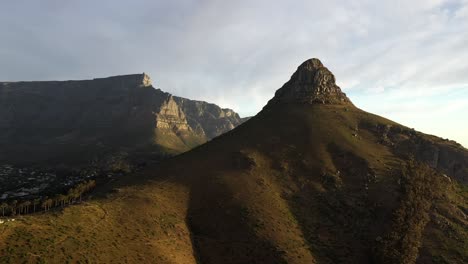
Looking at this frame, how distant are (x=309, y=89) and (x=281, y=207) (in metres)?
90.7

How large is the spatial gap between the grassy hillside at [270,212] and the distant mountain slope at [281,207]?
1.20 ft

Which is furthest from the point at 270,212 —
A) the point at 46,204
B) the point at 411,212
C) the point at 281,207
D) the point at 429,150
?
the point at 46,204

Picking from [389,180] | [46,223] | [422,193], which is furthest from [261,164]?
[46,223]

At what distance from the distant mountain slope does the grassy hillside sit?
→ 0.37 meters

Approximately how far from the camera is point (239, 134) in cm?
16450

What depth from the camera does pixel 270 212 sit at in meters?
110

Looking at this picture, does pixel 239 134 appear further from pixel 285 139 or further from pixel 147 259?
pixel 147 259

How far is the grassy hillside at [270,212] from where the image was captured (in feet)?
278

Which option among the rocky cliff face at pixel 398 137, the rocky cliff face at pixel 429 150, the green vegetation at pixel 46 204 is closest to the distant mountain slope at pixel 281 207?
the rocky cliff face at pixel 429 150

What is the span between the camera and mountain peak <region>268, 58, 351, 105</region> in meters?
188

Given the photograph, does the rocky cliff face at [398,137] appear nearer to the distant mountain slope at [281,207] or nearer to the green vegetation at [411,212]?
the distant mountain slope at [281,207]

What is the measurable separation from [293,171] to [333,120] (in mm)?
42797

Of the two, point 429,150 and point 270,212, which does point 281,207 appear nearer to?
point 270,212

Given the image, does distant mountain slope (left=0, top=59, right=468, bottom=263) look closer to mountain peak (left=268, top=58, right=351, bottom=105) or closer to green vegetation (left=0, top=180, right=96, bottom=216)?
green vegetation (left=0, top=180, right=96, bottom=216)
